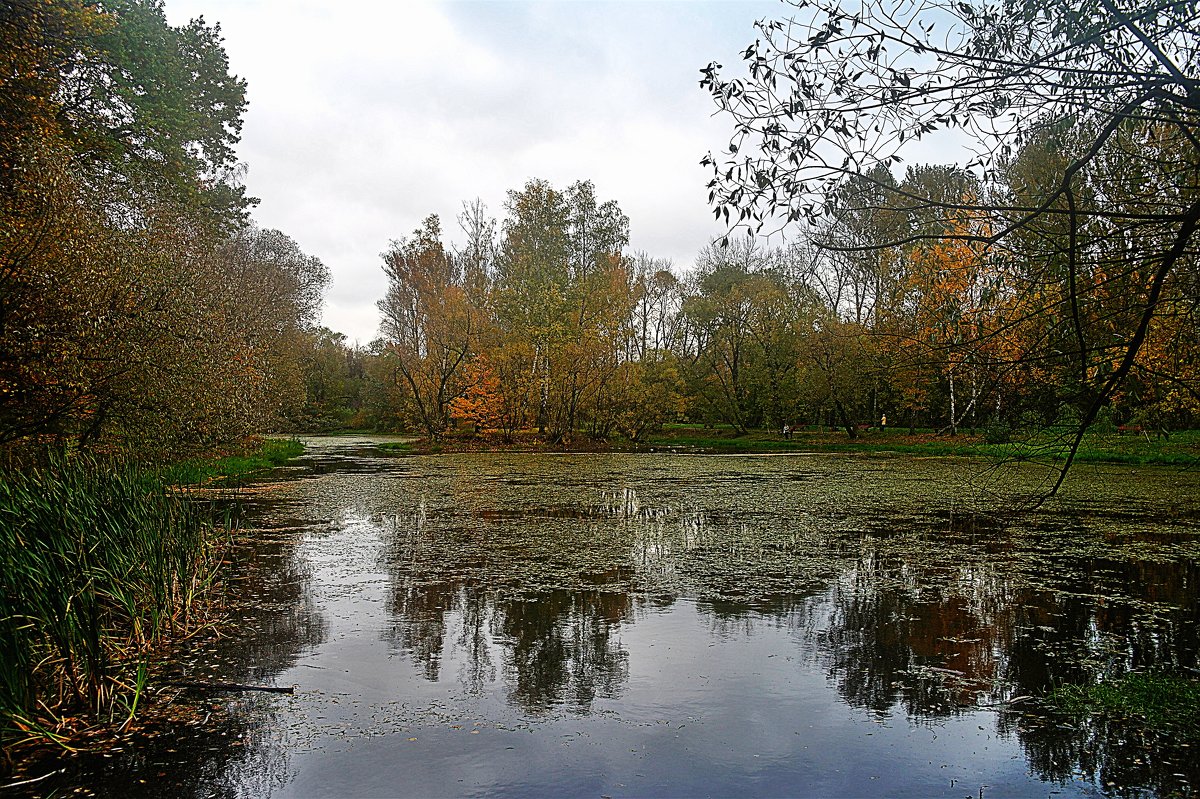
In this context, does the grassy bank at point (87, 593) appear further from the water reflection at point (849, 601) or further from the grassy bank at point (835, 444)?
the grassy bank at point (835, 444)

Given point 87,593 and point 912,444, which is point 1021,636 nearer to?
point 87,593

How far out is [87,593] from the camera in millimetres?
4352

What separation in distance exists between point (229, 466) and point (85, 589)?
48.9 ft

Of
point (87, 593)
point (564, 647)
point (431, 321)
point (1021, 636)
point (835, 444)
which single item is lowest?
point (564, 647)

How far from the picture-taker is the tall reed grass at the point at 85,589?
3811 millimetres

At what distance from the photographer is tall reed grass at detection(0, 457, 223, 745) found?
3.81 metres

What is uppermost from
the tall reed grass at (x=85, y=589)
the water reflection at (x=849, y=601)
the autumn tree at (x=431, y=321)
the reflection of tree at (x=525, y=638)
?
the autumn tree at (x=431, y=321)

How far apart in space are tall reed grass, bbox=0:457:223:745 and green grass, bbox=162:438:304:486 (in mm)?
2931

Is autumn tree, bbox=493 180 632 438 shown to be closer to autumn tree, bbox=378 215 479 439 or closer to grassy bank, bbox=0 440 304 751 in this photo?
autumn tree, bbox=378 215 479 439

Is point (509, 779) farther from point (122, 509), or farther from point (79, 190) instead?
point (79, 190)

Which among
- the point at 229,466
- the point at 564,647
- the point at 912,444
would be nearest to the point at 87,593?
the point at 564,647

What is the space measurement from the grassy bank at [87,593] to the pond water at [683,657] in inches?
14.8

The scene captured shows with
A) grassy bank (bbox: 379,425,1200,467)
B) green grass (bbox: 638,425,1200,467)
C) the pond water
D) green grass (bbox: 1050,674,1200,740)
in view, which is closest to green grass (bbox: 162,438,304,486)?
the pond water

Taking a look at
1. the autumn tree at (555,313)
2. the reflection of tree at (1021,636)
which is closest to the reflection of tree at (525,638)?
the reflection of tree at (1021,636)
